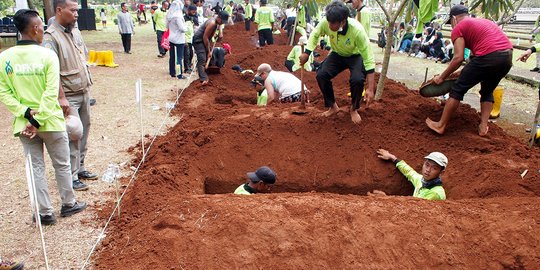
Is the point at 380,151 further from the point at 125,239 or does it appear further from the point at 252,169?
the point at 125,239

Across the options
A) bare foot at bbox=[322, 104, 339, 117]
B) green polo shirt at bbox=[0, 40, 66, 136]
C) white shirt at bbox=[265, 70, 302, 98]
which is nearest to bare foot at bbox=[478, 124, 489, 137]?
bare foot at bbox=[322, 104, 339, 117]

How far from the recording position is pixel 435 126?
223 inches

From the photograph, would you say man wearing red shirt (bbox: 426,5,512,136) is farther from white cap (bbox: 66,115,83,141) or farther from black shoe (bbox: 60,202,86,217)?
black shoe (bbox: 60,202,86,217)

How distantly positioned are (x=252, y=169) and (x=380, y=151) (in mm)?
1727

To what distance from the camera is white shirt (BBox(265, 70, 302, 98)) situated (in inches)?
290

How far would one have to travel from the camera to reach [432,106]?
20.0ft

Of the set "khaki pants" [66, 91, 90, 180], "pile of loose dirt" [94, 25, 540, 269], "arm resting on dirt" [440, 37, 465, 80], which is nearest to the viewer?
"pile of loose dirt" [94, 25, 540, 269]

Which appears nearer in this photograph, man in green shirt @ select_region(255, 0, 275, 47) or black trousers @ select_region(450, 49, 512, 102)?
black trousers @ select_region(450, 49, 512, 102)

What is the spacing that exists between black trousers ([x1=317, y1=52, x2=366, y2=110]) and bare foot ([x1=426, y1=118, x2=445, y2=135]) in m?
1.00

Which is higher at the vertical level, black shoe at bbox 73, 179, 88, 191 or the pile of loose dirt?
the pile of loose dirt

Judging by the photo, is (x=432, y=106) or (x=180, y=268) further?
(x=432, y=106)

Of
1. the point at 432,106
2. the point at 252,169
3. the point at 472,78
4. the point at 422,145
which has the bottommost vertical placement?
the point at 252,169

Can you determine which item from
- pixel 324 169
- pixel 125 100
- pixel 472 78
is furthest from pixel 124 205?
pixel 125 100

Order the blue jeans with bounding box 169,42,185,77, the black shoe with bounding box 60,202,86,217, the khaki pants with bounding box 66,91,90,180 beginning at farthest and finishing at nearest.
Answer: the blue jeans with bounding box 169,42,185,77, the khaki pants with bounding box 66,91,90,180, the black shoe with bounding box 60,202,86,217
